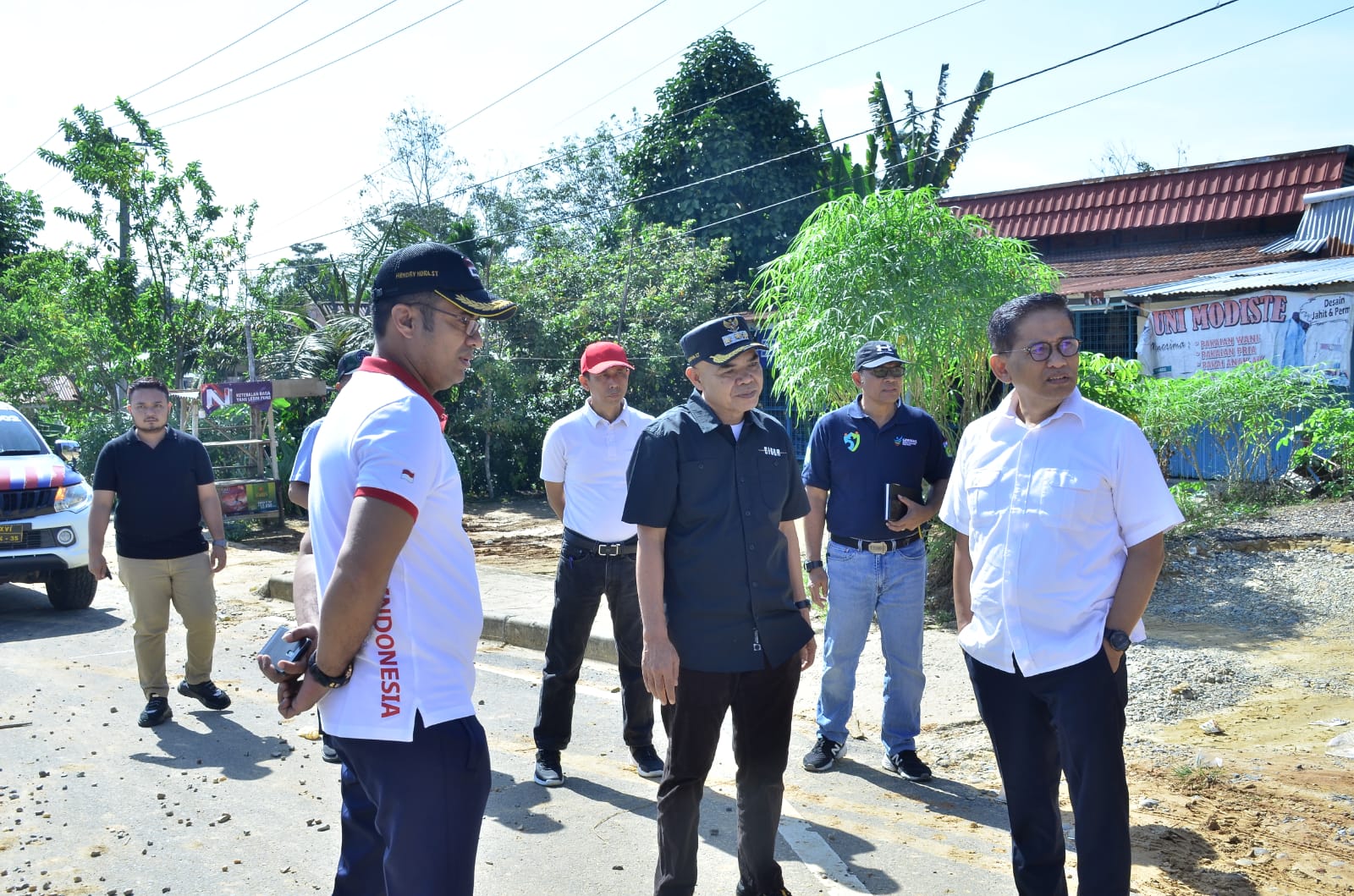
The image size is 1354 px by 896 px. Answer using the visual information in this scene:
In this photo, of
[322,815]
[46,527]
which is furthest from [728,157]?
[322,815]

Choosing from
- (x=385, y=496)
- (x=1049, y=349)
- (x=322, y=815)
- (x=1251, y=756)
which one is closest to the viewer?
(x=385, y=496)

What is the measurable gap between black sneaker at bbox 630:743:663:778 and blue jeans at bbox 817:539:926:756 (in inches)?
33.7

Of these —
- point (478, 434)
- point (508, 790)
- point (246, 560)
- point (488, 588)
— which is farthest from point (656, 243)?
point (508, 790)

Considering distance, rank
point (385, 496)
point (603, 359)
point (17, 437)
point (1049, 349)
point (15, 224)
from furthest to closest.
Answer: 1. point (15, 224)
2. point (17, 437)
3. point (603, 359)
4. point (1049, 349)
5. point (385, 496)

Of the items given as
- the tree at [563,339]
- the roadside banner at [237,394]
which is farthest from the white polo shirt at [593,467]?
the tree at [563,339]

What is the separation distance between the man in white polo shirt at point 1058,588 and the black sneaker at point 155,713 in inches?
205

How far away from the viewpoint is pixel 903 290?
839cm

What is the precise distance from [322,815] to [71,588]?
6.73 m

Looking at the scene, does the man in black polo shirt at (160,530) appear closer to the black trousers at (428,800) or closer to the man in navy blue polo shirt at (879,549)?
the man in navy blue polo shirt at (879,549)

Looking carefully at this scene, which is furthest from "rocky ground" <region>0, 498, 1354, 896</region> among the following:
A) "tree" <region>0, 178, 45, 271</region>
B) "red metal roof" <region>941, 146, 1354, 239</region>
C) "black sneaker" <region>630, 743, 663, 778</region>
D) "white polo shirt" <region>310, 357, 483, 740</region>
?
"tree" <region>0, 178, 45, 271</region>

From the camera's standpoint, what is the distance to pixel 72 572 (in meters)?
10.3

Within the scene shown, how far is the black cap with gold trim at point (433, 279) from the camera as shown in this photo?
2.60 metres

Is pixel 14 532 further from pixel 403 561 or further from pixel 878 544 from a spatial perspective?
pixel 403 561

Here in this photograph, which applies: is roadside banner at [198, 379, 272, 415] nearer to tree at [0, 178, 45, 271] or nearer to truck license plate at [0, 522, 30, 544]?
truck license plate at [0, 522, 30, 544]
